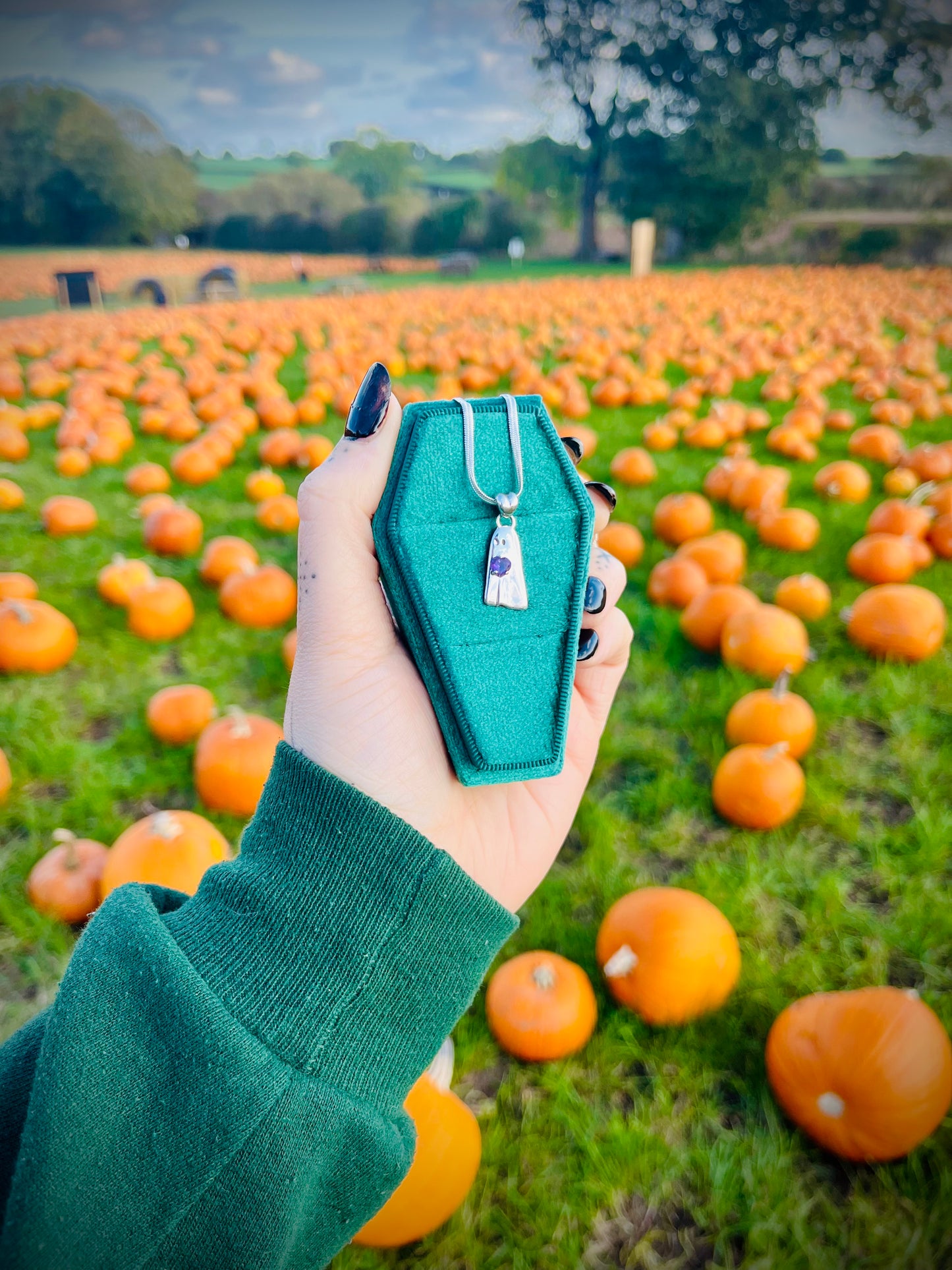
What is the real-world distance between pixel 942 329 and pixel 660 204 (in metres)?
22.7

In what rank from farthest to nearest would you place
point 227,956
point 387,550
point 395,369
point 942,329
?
point 942,329, point 395,369, point 387,550, point 227,956

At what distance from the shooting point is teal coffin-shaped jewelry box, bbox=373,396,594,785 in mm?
1317

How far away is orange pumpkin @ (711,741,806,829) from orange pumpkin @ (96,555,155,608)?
3010mm

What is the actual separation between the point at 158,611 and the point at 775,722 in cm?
→ 293

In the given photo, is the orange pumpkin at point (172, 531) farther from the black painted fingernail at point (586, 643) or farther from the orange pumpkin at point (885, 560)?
the orange pumpkin at point (885, 560)

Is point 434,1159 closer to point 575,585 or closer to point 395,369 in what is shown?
point 575,585

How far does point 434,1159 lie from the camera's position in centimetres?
153

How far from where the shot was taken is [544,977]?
1872 mm

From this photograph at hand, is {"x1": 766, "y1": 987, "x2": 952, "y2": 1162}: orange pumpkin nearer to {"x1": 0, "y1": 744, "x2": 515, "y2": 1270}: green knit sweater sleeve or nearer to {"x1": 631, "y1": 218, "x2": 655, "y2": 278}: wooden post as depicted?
{"x1": 0, "y1": 744, "x2": 515, "y2": 1270}: green knit sweater sleeve

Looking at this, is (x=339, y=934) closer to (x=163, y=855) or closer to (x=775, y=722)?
(x=163, y=855)

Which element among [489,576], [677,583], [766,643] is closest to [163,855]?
[489,576]

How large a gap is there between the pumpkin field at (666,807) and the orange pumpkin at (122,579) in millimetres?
17

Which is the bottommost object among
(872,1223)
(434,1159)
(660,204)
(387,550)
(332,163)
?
(872,1223)

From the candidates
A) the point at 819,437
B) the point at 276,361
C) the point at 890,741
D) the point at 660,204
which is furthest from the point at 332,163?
the point at 890,741
